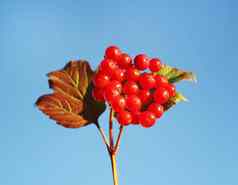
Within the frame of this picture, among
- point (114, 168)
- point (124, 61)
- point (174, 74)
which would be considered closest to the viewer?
point (114, 168)

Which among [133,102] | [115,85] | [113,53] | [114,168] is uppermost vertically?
[113,53]

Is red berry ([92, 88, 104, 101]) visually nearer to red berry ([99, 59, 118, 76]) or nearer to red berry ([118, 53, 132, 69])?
red berry ([99, 59, 118, 76])

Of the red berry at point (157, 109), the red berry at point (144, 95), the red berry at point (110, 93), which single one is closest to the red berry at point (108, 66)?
the red berry at point (110, 93)

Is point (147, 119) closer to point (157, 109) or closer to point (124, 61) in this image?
point (157, 109)

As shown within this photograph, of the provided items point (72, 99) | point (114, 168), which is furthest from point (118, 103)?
point (114, 168)

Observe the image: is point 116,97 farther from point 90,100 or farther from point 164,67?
point 164,67
